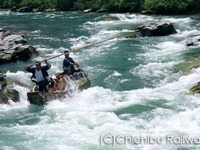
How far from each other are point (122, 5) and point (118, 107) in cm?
3661

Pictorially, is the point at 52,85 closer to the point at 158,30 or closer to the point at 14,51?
the point at 14,51

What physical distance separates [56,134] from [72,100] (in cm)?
370

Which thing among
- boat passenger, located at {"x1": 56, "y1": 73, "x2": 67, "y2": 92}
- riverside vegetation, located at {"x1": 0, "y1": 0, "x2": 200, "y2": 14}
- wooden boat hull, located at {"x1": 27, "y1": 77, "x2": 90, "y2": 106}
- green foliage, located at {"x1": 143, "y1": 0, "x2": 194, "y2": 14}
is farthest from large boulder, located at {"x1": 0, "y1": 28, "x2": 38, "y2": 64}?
riverside vegetation, located at {"x1": 0, "y1": 0, "x2": 200, "y2": 14}

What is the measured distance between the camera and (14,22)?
1727 inches

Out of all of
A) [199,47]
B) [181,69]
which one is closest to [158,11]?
[199,47]

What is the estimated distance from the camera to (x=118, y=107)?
15.0m

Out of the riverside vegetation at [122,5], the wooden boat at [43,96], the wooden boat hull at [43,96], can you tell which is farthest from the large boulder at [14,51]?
the riverside vegetation at [122,5]

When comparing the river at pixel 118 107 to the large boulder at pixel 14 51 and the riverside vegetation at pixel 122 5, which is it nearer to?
the large boulder at pixel 14 51

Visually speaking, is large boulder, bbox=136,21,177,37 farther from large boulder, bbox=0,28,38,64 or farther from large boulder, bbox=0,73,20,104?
large boulder, bbox=0,73,20,104

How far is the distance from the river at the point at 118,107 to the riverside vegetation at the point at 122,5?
18437 mm

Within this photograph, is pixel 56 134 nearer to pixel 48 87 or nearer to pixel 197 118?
pixel 48 87

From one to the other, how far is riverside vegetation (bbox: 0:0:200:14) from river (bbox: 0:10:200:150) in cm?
1844

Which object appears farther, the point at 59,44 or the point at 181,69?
the point at 59,44

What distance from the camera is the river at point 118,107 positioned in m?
12.0
